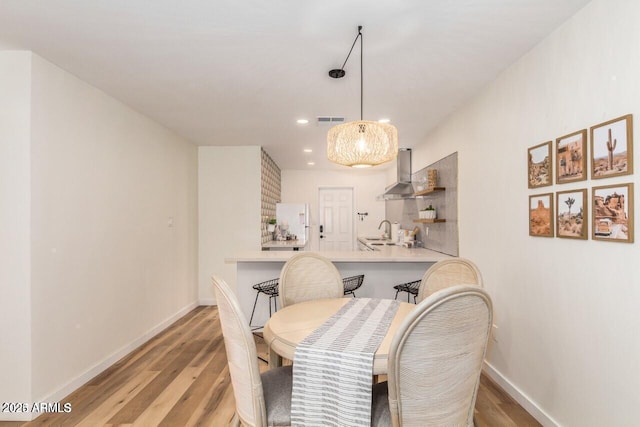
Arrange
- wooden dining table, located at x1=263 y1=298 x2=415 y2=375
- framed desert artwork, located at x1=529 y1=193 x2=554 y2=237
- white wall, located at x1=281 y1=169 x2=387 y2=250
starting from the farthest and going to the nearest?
white wall, located at x1=281 y1=169 x2=387 y2=250 < framed desert artwork, located at x1=529 y1=193 x2=554 y2=237 < wooden dining table, located at x1=263 y1=298 x2=415 y2=375

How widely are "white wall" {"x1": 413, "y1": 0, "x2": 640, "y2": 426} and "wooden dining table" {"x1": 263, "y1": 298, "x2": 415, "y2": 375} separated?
2.87 ft

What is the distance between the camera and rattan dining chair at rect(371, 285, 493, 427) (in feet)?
4.09

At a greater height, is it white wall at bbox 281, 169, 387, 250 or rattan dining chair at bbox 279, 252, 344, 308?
white wall at bbox 281, 169, 387, 250

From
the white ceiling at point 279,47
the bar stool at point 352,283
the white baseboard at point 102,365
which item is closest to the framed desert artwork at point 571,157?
the white ceiling at point 279,47

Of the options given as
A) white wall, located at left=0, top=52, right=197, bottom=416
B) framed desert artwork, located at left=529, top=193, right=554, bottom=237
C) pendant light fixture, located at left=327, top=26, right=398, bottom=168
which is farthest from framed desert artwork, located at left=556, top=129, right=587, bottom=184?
white wall, located at left=0, top=52, right=197, bottom=416

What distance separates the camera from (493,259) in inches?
112

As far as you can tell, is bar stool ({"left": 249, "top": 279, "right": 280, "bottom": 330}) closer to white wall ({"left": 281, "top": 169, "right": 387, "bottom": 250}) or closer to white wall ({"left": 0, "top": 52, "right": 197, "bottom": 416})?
white wall ({"left": 0, "top": 52, "right": 197, "bottom": 416})

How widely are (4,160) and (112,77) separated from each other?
94 centimetres

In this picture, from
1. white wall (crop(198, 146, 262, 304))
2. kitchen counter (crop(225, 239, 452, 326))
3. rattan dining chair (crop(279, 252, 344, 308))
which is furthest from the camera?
white wall (crop(198, 146, 262, 304))

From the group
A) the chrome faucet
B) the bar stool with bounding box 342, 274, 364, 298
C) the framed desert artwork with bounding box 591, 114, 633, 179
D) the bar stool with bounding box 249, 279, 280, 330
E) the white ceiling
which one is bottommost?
the bar stool with bounding box 249, 279, 280, 330

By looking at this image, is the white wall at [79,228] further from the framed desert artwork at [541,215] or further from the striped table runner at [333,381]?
the framed desert artwork at [541,215]

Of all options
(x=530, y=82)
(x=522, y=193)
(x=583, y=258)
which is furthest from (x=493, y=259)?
(x=530, y=82)

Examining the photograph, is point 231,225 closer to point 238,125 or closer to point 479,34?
point 238,125

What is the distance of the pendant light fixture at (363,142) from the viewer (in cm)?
228
